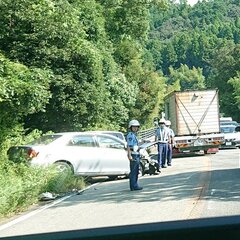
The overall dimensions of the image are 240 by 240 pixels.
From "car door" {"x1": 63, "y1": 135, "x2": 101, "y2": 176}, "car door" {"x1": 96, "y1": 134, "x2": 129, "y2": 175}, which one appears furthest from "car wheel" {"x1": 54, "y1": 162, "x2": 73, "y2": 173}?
"car door" {"x1": 96, "y1": 134, "x2": 129, "y2": 175}

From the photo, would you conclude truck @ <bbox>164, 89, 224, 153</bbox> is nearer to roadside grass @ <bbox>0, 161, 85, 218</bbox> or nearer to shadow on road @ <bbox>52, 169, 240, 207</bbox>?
shadow on road @ <bbox>52, 169, 240, 207</bbox>

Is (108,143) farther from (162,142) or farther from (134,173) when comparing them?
(162,142)

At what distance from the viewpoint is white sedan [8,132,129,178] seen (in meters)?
14.6

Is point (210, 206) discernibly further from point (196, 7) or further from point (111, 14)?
point (196, 7)

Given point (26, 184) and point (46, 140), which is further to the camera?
point (46, 140)

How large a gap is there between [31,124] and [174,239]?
22.5 meters

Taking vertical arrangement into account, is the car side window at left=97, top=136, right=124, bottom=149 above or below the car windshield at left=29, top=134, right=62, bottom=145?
below

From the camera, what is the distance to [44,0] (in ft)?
54.5

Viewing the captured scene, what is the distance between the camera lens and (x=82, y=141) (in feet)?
51.6

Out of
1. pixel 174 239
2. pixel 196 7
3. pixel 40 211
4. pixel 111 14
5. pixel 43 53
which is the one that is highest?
pixel 196 7

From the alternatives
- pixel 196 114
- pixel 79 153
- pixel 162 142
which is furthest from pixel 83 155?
pixel 196 114

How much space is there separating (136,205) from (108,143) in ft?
19.2

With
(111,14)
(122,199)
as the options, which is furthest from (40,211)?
(111,14)

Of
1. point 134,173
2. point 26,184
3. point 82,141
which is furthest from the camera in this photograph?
point 82,141
